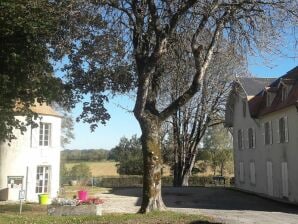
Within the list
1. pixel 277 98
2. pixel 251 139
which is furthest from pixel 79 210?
pixel 251 139

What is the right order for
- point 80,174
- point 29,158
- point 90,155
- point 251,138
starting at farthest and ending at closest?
1. point 90,155
2. point 80,174
3. point 251,138
4. point 29,158

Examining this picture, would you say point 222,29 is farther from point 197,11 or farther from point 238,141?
point 238,141

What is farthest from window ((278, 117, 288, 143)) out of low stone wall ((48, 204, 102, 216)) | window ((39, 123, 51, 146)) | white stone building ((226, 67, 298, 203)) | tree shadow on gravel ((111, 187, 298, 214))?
window ((39, 123, 51, 146))

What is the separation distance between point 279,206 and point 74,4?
58.2ft

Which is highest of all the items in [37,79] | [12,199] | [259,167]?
[37,79]

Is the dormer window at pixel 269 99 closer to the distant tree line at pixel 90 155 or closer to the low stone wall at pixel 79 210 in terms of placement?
the low stone wall at pixel 79 210

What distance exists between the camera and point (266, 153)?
35062 mm

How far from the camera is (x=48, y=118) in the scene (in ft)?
122

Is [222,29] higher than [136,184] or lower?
higher

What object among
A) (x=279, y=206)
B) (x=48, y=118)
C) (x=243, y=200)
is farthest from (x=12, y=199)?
(x=279, y=206)

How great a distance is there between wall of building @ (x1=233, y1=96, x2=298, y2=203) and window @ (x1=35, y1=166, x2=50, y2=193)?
1569 centimetres

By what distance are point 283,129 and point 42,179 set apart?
57.6 ft

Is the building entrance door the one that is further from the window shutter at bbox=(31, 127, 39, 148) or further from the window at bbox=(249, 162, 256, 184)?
the window shutter at bbox=(31, 127, 39, 148)

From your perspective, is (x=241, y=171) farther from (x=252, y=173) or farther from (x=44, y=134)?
(x=44, y=134)
